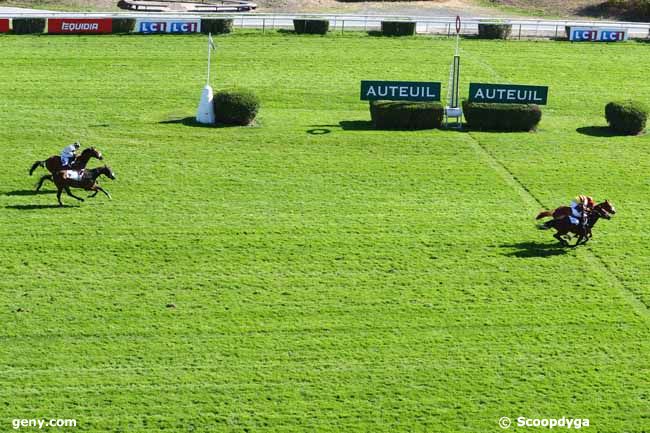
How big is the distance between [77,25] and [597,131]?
27271mm

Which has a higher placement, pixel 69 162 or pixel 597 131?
pixel 69 162

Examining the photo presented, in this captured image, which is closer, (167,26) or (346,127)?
(346,127)

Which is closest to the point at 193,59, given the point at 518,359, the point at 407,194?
the point at 407,194

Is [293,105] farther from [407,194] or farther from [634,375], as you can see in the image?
[634,375]

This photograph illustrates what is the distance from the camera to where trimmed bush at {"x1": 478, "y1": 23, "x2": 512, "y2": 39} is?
2303 inches

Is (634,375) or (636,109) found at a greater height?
(636,109)

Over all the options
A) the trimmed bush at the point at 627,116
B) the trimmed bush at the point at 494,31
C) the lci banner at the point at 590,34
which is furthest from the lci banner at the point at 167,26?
the trimmed bush at the point at 627,116

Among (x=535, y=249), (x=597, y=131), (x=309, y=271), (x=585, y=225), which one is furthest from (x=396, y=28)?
(x=309, y=271)

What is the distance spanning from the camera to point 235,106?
137ft

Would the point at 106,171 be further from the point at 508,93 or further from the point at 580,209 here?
the point at 508,93

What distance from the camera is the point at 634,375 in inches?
961

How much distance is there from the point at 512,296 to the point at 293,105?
65.8 ft

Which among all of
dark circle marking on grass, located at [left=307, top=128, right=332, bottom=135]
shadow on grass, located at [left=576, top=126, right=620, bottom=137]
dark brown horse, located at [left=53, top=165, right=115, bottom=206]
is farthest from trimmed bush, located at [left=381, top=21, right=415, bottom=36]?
dark brown horse, located at [left=53, top=165, right=115, bottom=206]

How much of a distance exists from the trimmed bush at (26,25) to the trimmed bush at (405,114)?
21.2 metres
